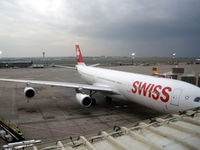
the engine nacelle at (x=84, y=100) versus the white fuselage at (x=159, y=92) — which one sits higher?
the white fuselage at (x=159, y=92)

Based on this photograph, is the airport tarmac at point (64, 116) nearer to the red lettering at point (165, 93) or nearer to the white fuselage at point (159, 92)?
the white fuselage at point (159, 92)

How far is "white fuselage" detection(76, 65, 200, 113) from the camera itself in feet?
29.4

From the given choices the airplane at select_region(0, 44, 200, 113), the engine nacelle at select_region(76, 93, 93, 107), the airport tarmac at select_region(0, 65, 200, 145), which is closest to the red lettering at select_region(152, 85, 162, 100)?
the airplane at select_region(0, 44, 200, 113)

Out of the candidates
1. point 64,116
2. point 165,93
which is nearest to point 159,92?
point 165,93

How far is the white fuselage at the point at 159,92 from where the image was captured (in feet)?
29.4

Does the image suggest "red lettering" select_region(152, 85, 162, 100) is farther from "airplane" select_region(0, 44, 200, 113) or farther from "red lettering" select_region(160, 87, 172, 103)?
"red lettering" select_region(160, 87, 172, 103)

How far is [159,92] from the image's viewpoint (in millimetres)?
10188

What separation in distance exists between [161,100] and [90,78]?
11.9 metres

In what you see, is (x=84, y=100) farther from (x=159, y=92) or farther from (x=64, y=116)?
(x=159, y=92)

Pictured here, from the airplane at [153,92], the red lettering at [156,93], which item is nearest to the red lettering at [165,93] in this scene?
the airplane at [153,92]

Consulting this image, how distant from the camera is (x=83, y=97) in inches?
546

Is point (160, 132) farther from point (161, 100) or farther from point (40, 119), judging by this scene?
point (40, 119)

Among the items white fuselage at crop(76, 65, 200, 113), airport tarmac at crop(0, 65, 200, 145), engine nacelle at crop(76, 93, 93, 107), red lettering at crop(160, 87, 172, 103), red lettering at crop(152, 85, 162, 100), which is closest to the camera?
white fuselage at crop(76, 65, 200, 113)

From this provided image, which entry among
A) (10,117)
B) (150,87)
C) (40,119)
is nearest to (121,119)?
(150,87)
